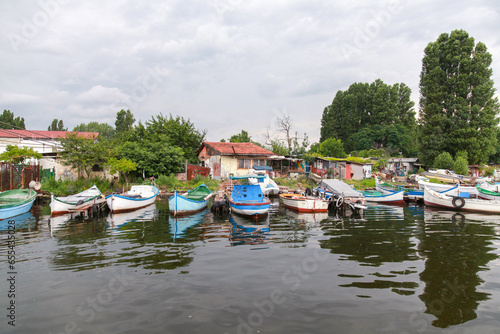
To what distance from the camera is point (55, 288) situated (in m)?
7.59

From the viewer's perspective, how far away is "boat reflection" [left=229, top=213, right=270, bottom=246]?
41.5ft

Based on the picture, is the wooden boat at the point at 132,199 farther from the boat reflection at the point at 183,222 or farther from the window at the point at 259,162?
the window at the point at 259,162

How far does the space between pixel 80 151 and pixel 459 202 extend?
33478mm

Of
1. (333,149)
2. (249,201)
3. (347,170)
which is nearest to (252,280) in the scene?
(249,201)

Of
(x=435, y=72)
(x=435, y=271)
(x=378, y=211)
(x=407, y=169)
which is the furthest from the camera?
(x=407, y=169)

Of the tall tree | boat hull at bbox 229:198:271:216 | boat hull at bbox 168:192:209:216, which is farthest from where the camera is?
the tall tree

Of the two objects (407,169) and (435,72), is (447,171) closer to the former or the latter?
(407,169)

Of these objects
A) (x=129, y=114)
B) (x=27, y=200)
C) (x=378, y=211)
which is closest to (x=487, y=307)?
(x=378, y=211)

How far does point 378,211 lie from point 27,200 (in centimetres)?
2553

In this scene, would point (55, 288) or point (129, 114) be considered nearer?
point (55, 288)

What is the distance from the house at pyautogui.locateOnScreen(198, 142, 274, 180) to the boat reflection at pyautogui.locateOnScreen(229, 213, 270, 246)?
17.1 meters

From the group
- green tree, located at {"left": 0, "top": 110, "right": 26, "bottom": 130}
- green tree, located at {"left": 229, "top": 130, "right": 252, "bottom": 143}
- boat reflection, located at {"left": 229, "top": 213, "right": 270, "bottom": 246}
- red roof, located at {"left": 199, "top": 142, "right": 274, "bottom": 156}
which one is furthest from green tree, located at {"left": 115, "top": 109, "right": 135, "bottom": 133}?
boat reflection, located at {"left": 229, "top": 213, "right": 270, "bottom": 246}

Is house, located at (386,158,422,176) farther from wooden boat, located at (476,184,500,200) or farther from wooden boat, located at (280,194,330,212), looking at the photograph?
wooden boat, located at (280,194,330,212)

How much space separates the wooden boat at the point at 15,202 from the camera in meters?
17.2
